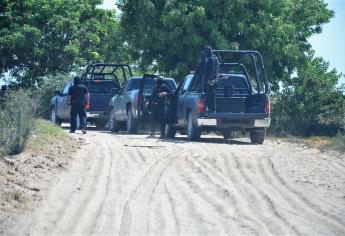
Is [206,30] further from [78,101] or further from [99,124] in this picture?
[78,101]

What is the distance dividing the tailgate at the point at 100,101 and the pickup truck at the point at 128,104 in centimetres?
114

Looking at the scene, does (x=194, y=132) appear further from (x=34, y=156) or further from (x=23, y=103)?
(x=34, y=156)

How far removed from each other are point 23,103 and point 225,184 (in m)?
5.98

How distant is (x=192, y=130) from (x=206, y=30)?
11.6 metres

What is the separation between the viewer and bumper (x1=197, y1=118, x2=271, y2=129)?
2083cm

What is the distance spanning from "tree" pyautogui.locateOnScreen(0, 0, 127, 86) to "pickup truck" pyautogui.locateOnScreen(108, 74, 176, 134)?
14.2 meters

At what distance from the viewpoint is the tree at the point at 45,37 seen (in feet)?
135

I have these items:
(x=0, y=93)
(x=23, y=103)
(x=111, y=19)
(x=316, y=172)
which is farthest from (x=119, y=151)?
(x=111, y=19)

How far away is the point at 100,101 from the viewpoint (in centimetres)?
2908

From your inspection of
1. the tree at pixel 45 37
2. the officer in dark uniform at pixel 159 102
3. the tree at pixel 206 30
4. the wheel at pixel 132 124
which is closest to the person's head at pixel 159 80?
the officer in dark uniform at pixel 159 102

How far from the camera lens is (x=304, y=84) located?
101 feet

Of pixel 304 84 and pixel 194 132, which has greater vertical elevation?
pixel 304 84

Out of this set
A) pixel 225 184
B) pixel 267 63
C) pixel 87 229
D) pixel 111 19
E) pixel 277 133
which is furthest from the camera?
pixel 111 19

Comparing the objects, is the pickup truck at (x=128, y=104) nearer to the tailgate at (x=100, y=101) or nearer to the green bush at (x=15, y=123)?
the tailgate at (x=100, y=101)
